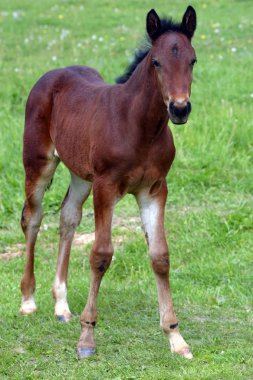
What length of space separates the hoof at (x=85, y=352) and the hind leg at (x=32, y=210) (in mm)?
1072

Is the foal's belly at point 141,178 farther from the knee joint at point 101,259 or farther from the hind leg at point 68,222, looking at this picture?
the hind leg at point 68,222

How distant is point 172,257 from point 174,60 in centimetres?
306

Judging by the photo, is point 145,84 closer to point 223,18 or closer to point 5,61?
point 5,61

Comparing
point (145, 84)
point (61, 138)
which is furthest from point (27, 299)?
point (145, 84)

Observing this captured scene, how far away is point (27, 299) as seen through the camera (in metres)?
6.92

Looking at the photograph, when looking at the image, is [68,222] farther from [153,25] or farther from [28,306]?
[153,25]

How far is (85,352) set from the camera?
19.2ft

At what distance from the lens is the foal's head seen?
17.0ft

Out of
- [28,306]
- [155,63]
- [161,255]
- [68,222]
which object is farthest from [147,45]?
[28,306]

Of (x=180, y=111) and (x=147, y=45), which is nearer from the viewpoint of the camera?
(x=180, y=111)

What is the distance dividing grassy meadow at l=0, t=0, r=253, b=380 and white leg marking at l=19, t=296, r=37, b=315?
0.23 ft

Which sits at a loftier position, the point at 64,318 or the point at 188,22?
the point at 188,22

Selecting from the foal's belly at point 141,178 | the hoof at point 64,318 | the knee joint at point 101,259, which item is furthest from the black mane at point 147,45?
the hoof at point 64,318

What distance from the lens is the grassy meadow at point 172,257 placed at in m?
5.79
